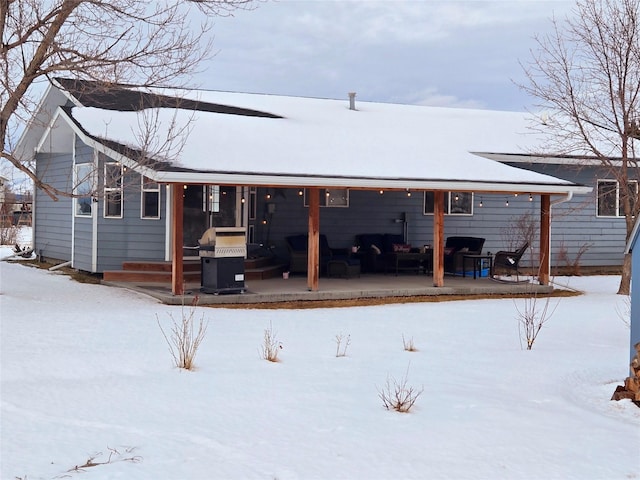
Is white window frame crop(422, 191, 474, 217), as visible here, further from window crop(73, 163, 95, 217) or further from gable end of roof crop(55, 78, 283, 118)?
window crop(73, 163, 95, 217)

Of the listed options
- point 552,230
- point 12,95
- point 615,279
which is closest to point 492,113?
point 552,230

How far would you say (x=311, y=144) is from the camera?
15094 mm

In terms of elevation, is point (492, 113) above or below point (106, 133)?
above

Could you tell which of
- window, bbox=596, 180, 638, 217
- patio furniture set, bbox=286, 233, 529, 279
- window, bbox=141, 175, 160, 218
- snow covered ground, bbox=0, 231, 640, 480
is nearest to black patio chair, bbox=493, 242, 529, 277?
patio furniture set, bbox=286, 233, 529, 279

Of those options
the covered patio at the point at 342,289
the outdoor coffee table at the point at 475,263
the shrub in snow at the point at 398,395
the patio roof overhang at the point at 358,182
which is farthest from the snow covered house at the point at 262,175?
the shrub in snow at the point at 398,395

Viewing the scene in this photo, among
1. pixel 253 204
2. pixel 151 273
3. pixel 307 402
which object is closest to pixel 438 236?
pixel 253 204

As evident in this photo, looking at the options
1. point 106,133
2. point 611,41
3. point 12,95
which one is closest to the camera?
point 12,95

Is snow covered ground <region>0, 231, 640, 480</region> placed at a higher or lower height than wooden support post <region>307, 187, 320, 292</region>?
lower

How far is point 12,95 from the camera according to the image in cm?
1146

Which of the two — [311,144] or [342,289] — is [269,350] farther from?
[311,144]

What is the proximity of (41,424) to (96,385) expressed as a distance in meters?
1.20

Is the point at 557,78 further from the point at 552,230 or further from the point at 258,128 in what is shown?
the point at 258,128

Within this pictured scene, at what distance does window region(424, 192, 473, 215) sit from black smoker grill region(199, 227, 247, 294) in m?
6.72

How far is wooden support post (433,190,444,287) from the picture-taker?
14.4 metres
